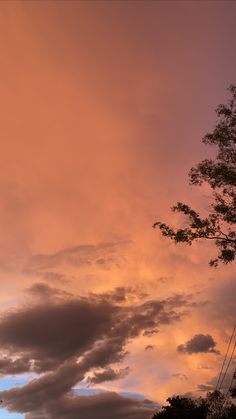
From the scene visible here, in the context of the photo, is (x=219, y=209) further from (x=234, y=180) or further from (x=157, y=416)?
(x=157, y=416)

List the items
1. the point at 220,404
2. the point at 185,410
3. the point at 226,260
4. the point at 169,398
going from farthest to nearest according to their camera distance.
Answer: the point at 169,398, the point at 185,410, the point at 220,404, the point at 226,260

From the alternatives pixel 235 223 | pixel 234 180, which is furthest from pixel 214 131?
pixel 235 223

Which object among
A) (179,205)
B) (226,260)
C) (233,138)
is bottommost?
(226,260)

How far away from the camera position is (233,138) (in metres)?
26.9

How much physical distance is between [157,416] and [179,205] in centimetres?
8899

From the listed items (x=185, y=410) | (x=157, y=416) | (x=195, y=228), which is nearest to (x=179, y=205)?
(x=195, y=228)

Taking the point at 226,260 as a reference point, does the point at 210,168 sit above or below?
above

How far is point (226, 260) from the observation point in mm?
26594

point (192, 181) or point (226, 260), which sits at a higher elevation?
point (192, 181)

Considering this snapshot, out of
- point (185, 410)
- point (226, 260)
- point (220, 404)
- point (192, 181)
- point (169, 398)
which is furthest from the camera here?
point (169, 398)

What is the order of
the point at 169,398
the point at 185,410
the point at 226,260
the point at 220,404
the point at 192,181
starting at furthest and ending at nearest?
the point at 169,398 → the point at 185,410 → the point at 220,404 → the point at 192,181 → the point at 226,260

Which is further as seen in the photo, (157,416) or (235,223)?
(157,416)

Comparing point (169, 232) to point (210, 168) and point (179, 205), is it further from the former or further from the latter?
point (210, 168)

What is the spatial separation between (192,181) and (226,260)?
5.23 m
